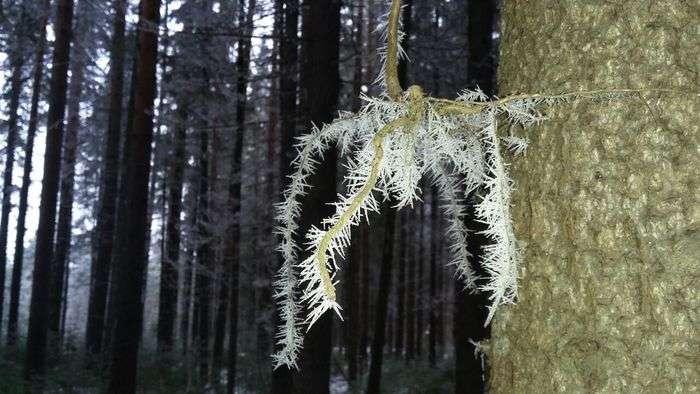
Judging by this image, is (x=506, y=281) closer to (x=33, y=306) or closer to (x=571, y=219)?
(x=571, y=219)

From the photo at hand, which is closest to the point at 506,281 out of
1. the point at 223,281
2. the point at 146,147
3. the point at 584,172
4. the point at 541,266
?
the point at 541,266

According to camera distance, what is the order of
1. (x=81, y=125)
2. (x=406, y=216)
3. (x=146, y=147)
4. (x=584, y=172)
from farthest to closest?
(x=406, y=216) → (x=81, y=125) → (x=146, y=147) → (x=584, y=172)

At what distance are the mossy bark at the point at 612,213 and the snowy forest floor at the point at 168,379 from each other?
1054cm

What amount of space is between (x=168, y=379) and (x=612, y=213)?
1441 cm

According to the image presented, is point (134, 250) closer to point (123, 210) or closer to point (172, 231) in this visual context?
point (123, 210)

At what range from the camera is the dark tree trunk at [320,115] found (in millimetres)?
5508

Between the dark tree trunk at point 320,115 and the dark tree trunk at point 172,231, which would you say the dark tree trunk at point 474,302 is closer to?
A: the dark tree trunk at point 320,115

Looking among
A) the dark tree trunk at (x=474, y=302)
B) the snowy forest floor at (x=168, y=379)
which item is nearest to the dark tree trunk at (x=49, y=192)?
the snowy forest floor at (x=168, y=379)

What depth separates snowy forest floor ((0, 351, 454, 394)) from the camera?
37.4 ft

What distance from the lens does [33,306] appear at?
37.8ft

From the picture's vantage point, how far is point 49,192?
11125 mm

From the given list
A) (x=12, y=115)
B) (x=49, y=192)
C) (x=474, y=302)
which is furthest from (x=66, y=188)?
(x=474, y=302)

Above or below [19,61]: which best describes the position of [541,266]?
below

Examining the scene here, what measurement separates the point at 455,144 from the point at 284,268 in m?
0.59
